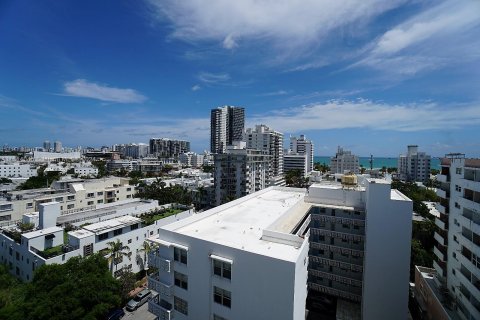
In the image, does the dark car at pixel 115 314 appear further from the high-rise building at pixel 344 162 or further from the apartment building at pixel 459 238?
the high-rise building at pixel 344 162

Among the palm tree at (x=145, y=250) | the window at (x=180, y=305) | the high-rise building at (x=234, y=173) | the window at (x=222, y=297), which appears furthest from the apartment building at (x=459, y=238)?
the high-rise building at (x=234, y=173)

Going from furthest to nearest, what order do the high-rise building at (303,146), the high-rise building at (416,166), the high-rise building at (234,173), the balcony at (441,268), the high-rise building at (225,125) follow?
1. the high-rise building at (225,125)
2. the high-rise building at (303,146)
3. the high-rise building at (416,166)
4. the high-rise building at (234,173)
5. the balcony at (441,268)

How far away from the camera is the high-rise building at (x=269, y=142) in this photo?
291ft

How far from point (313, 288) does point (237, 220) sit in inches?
498

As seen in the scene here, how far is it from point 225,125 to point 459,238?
5234 inches

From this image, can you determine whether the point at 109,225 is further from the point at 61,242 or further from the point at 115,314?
the point at 115,314

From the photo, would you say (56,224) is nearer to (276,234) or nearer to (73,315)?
(73,315)

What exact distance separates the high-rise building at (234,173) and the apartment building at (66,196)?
73.0ft

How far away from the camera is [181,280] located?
52.4ft

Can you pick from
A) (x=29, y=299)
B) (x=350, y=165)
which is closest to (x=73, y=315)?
(x=29, y=299)

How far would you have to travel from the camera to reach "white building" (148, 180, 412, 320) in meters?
13.2

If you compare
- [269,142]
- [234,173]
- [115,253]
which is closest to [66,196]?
[115,253]

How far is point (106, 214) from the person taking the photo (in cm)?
3631

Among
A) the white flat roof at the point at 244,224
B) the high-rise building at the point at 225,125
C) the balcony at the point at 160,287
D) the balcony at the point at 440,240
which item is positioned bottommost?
the balcony at the point at 160,287
